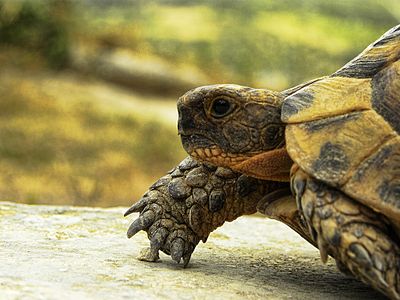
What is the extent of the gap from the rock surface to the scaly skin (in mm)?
101

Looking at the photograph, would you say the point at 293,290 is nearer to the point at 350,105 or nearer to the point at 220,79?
the point at 350,105

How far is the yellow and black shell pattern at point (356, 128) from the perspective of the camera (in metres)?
2.26

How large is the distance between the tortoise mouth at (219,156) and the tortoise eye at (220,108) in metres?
0.13

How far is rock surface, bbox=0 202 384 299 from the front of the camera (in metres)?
2.44

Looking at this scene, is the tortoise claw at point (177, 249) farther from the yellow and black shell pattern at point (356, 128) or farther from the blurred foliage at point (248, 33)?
the blurred foliage at point (248, 33)

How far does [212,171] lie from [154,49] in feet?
63.1

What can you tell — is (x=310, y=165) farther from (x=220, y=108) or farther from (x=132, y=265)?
(x=132, y=265)

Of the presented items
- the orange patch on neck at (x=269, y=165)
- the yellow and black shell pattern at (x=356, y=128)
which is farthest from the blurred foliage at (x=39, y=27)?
the yellow and black shell pattern at (x=356, y=128)

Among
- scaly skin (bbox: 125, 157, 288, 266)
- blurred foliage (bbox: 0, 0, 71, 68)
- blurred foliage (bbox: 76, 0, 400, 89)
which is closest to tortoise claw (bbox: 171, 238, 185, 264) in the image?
scaly skin (bbox: 125, 157, 288, 266)

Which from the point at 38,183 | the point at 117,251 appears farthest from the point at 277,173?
the point at 38,183

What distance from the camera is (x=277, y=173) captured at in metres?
2.80

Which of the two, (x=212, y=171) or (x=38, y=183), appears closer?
(x=212, y=171)

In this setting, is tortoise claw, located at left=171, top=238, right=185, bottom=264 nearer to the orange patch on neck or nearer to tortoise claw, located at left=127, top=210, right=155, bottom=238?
→ tortoise claw, located at left=127, top=210, right=155, bottom=238

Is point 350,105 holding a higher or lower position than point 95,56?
higher
